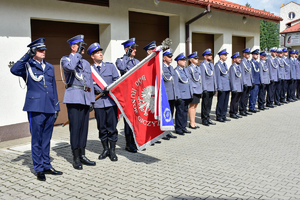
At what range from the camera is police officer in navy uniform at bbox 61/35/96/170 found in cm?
497

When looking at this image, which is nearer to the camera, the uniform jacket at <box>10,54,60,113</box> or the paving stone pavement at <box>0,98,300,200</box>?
the paving stone pavement at <box>0,98,300,200</box>

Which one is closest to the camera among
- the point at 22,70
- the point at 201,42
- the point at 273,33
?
the point at 22,70

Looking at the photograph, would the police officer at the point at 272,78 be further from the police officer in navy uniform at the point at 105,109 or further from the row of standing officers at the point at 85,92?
the police officer in navy uniform at the point at 105,109

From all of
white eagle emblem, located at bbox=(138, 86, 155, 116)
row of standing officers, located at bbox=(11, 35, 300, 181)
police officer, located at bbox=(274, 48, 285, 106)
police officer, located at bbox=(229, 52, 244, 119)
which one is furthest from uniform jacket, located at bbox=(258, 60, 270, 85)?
white eagle emblem, located at bbox=(138, 86, 155, 116)

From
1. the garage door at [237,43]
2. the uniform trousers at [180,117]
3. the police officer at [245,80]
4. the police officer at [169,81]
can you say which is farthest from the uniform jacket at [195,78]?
the garage door at [237,43]

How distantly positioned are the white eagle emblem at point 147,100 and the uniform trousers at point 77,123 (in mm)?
873

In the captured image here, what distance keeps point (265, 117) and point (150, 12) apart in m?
4.85

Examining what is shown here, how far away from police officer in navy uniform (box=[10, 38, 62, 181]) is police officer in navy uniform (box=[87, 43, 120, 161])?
A: 0.97m

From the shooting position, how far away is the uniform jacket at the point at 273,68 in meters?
11.7

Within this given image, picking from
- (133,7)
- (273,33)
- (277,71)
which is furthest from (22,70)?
(273,33)

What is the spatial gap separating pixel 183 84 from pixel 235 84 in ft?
7.88

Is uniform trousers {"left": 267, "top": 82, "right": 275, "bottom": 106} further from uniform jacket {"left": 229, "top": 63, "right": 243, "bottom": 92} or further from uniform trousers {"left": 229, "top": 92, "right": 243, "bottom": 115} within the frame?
uniform jacket {"left": 229, "top": 63, "right": 243, "bottom": 92}

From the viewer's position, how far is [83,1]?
27.8 feet

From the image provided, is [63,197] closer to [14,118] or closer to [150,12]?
[14,118]
